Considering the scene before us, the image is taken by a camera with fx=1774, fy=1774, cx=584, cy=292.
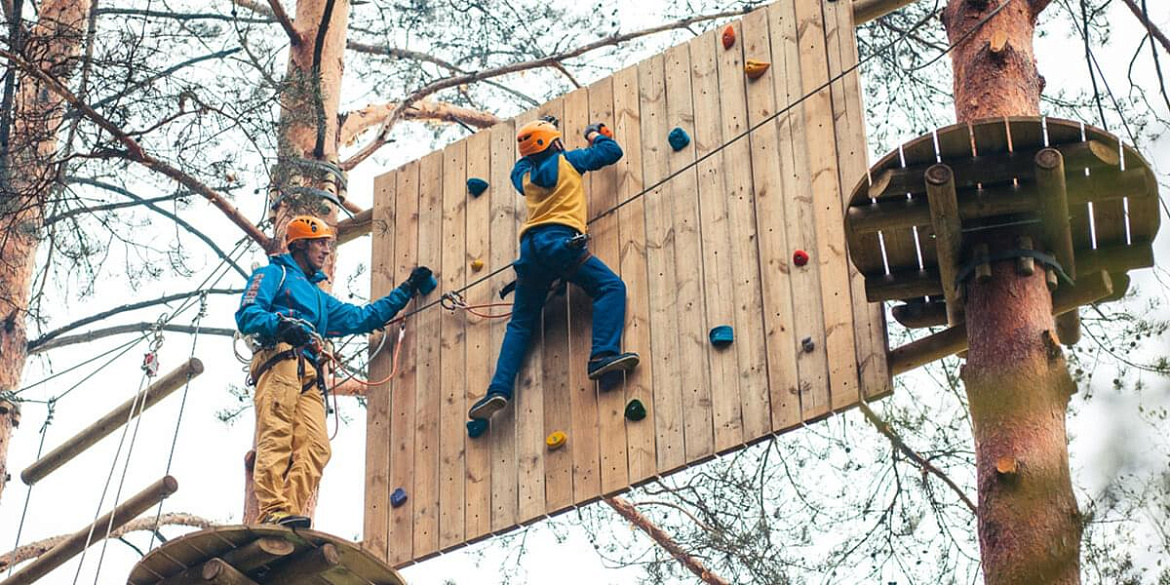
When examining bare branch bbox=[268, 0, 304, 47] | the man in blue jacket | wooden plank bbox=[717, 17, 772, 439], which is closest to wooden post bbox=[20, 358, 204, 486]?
the man in blue jacket

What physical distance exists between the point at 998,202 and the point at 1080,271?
0.56m

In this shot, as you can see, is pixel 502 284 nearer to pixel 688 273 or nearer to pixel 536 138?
pixel 536 138

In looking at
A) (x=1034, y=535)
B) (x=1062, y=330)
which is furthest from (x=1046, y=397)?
(x=1062, y=330)

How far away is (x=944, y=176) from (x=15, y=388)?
713cm

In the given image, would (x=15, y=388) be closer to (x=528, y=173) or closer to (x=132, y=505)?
(x=132, y=505)

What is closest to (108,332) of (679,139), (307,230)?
(307,230)

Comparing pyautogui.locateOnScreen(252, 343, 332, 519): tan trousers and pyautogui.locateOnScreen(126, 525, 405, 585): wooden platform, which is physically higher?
pyautogui.locateOnScreen(252, 343, 332, 519): tan trousers

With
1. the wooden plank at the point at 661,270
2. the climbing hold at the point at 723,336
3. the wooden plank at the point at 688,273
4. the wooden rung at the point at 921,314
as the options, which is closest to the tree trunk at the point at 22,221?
the wooden plank at the point at 661,270

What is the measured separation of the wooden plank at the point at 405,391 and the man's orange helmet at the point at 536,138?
963mm

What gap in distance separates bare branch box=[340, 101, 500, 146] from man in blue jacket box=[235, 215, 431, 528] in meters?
3.00

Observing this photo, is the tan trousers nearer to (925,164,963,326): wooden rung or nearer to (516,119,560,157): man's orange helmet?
(516,119,560,157): man's orange helmet

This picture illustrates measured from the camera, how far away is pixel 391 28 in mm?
12375

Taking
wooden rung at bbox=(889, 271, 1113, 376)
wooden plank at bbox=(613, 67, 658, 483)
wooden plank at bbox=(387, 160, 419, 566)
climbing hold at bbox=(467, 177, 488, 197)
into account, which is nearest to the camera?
wooden rung at bbox=(889, 271, 1113, 376)

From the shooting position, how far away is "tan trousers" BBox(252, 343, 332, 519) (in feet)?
25.3
